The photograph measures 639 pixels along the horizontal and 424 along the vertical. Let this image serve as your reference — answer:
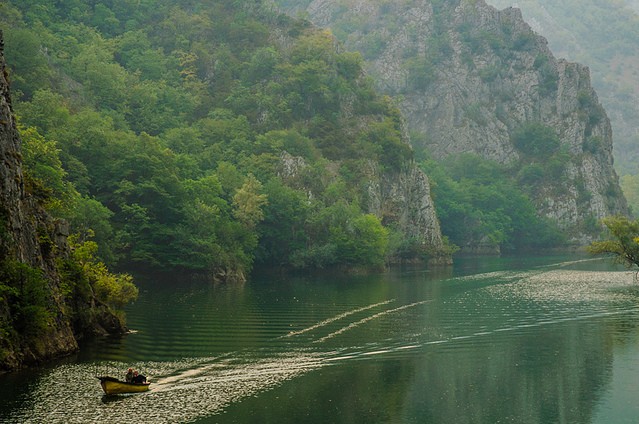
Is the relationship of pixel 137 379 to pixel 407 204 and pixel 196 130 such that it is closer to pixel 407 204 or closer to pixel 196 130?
pixel 196 130

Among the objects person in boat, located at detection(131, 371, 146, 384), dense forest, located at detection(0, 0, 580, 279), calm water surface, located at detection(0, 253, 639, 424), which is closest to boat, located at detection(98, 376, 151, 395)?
person in boat, located at detection(131, 371, 146, 384)

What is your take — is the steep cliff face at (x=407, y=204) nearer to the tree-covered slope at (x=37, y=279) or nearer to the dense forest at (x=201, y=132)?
the dense forest at (x=201, y=132)

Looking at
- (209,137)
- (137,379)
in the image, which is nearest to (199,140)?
(209,137)

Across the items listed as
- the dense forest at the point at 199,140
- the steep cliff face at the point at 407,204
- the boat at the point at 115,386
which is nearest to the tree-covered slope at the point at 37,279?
the dense forest at the point at 199,140

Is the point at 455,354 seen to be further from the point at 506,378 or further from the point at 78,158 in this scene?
the point at 78,158

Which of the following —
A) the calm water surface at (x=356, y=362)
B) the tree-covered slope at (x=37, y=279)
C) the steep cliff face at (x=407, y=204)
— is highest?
the steep cliff face at (x=407, y=204)

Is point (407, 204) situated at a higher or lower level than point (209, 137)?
lower

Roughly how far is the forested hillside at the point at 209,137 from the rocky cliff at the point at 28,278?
856 cm

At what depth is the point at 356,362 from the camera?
172 ft

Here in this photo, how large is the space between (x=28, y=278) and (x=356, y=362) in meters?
20.9

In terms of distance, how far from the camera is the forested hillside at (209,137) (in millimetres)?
104562

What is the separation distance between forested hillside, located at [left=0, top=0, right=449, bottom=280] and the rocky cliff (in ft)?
28.1

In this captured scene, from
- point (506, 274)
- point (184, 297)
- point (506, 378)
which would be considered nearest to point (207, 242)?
point (184, 297)

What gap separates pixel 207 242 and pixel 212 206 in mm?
11906
